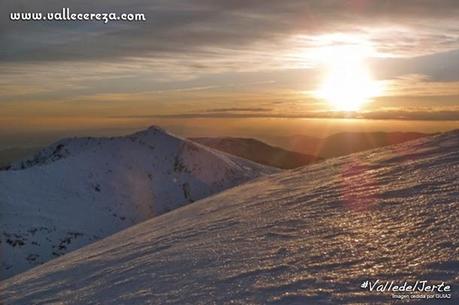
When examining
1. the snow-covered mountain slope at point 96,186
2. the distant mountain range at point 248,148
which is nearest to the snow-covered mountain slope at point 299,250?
the snow-covered mountain slope at point 96,186

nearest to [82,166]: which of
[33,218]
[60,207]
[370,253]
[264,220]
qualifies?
[60,207]

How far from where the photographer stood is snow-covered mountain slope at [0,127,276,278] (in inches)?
2128

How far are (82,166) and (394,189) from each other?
6592cm

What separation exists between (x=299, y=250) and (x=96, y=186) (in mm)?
63717

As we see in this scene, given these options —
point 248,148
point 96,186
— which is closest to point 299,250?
point 96,186

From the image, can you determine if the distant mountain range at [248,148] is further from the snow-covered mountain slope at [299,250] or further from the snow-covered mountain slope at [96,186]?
the snow-covered mountain slope at [299,250]

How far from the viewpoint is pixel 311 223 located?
11398 mm

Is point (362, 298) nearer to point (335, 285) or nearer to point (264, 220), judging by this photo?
point (335, 285)

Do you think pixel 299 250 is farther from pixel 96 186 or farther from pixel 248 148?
pixel 248 148

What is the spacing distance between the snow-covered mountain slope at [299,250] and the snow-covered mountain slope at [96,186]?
36844 mm

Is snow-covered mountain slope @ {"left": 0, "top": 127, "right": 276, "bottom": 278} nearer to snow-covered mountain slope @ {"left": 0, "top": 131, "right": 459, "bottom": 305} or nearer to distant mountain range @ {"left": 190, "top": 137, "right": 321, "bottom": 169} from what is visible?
snow-covered mountain slope @ {"left": 0, "top": 131, "right": 459, "bottom": 305}

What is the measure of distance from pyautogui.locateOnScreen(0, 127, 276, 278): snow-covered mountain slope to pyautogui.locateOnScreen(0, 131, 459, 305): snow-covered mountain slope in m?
36.8

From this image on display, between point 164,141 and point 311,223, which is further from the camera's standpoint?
point 164,141

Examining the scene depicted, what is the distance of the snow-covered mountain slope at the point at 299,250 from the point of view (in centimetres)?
775
